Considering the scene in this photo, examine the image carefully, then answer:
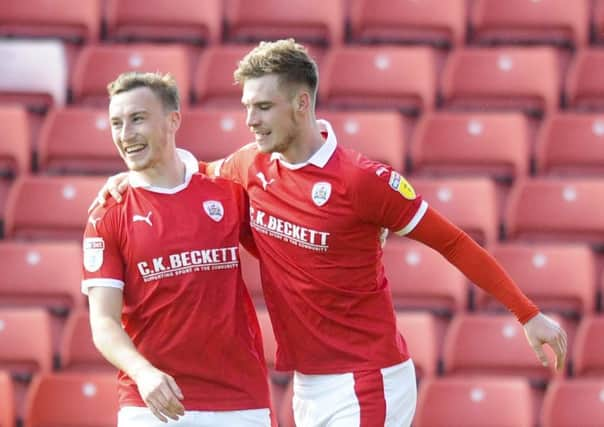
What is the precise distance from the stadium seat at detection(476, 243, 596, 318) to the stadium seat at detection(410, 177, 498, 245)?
19 cm

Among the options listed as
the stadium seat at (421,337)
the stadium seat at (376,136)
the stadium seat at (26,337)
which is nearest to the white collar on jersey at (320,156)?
the stadium seat at (421,337)

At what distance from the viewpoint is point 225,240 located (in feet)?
14.9

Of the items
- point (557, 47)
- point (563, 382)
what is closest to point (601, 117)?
point (557, 47)

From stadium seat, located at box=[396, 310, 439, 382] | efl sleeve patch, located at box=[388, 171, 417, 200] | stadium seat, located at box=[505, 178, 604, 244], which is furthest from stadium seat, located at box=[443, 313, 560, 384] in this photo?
efl sleeve patch, located at box=[388, 171, 417, 200]

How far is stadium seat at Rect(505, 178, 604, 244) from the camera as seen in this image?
7.24 meters

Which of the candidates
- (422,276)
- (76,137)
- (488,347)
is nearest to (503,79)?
(422,276)

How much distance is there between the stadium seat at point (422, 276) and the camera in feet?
22.9

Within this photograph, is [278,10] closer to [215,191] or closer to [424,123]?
[424,123]

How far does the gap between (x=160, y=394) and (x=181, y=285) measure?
0.50 meters

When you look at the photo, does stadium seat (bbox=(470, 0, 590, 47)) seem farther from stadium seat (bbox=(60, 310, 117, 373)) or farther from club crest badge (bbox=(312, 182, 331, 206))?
club crest badge (bbox=(312, 182, 331, 206))

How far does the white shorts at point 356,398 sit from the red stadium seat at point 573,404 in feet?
6.28

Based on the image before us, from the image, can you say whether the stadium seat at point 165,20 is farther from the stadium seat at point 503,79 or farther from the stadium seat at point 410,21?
the stadium seat at point 503,79

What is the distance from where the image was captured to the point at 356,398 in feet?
15.3

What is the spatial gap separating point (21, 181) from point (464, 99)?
91.6 inches
